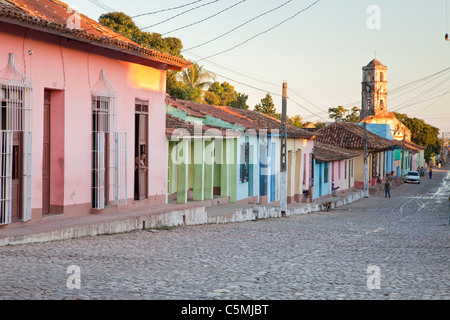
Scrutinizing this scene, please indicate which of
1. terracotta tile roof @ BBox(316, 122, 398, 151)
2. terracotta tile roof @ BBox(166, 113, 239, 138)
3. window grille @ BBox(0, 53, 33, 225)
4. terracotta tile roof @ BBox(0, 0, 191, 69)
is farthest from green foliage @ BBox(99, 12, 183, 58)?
window grille @ BBox(0, 53, 33, 225)

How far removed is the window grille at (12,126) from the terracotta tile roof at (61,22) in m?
0.77

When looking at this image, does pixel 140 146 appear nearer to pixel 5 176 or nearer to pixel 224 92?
pixel 5 176

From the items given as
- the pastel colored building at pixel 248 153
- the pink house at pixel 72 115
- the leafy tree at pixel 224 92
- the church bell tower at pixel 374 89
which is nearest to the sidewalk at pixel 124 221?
the pink house at pixel 72 115

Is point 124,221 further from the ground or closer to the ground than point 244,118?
closer to the ground

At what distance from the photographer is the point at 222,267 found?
27.9 ft

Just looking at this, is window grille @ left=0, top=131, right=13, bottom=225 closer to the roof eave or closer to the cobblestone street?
the cobblestone street

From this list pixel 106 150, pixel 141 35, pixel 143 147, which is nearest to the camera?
pixel 106 150

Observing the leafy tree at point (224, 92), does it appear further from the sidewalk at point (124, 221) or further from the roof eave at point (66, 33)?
the roof eave at point (66, 33)

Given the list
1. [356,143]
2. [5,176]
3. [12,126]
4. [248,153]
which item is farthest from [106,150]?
[356,143]

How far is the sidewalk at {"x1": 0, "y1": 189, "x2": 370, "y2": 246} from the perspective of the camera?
32.8ft

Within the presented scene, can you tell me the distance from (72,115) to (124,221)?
2.40m

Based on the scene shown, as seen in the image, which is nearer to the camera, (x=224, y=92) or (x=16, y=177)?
(x=16, y=177)
